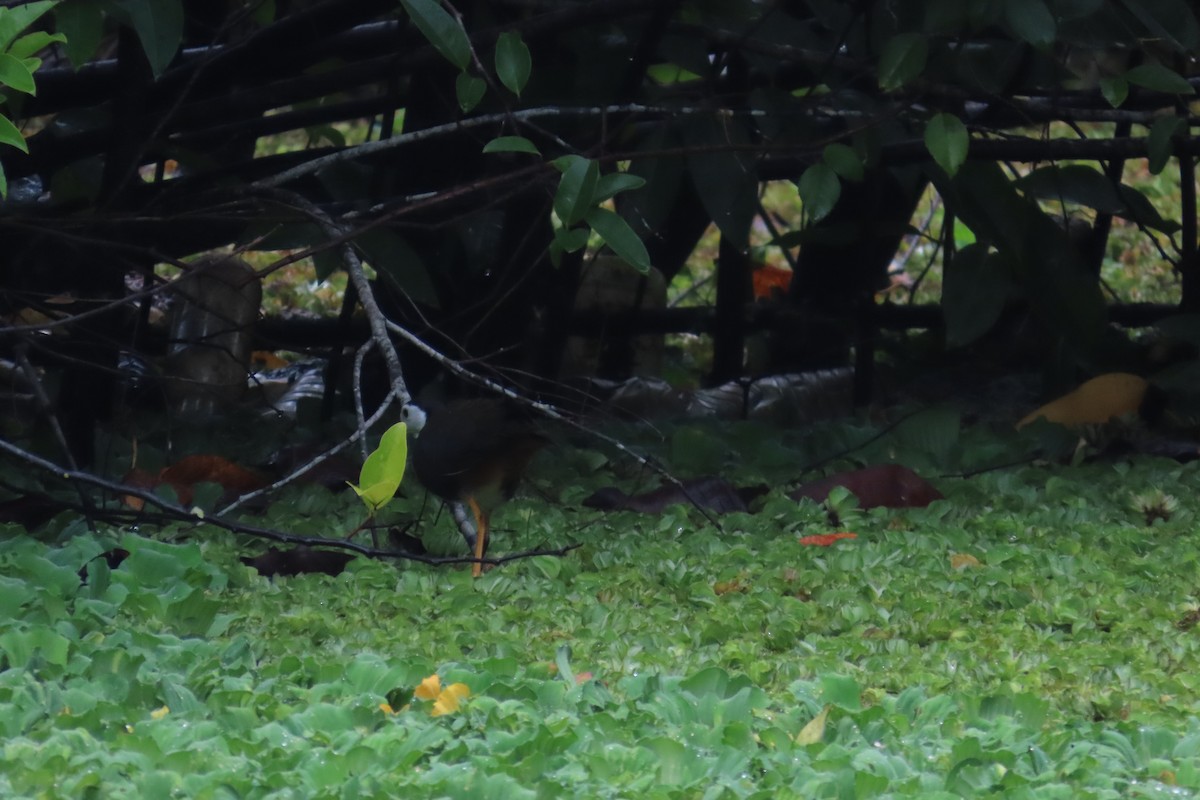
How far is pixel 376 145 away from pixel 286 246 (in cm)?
48

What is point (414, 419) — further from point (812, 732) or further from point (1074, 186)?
point (1074, 186)

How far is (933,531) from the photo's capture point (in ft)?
9.98

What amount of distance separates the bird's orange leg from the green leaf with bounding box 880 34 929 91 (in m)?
1.19

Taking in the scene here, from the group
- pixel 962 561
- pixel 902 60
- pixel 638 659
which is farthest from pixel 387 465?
pixel 902 60

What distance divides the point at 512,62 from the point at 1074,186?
1.80 metres

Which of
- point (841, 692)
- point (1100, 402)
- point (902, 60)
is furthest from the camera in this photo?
point (1100, 402)

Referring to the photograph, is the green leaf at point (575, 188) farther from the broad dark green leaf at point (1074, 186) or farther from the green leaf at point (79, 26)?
the broad dark green leaf at point (1074, 186)

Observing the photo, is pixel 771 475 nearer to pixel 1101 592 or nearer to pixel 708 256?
pixel 1101 592

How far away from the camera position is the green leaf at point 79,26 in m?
2.66

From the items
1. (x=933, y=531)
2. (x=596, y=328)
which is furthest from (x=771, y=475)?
(x=596, y=328)

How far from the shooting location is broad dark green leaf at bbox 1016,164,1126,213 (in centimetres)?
387

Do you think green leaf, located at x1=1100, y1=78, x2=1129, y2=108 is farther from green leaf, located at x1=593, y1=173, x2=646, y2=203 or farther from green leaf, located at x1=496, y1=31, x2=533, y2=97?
green leaf, located at x1=496, y1=31, x2=533, y2=97

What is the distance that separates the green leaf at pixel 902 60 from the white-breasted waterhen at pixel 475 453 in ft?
3.33

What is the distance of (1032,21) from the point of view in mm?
2889
